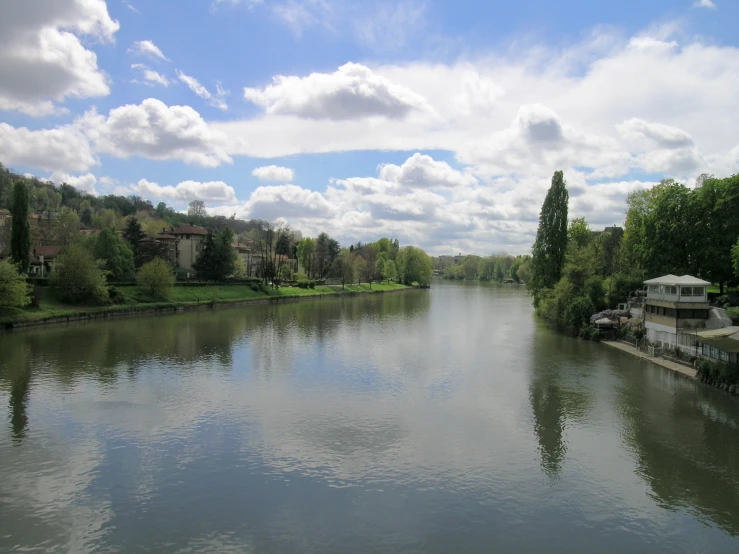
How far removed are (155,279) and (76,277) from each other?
875 centimetres

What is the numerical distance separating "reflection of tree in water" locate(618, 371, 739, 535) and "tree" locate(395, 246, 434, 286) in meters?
92.9

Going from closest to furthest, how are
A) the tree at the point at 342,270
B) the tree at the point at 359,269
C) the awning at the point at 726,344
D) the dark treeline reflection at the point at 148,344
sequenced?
the awning at the point at 726,344
the dark treeline reflection at the point at 148,344
the tree at the point at 342,270
the tree at the point at 359,269

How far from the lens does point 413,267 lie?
116 metres

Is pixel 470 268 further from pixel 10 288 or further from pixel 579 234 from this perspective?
pixel 10 288

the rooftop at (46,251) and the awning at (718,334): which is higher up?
the rooftop at (46,251)

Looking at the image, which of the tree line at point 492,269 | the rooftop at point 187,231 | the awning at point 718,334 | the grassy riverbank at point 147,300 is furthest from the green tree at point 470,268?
the awning at point 718,334

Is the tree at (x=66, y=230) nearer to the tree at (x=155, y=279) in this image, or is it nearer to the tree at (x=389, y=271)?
the tree at (x=155, y=279)

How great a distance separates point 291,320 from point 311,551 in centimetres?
3768

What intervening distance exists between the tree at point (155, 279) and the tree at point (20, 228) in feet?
33.0

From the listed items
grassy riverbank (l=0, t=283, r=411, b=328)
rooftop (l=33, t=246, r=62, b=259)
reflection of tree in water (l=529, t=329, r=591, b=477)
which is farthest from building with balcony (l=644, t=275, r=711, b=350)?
rooftop (l=33, t=246, r=62, b=259)

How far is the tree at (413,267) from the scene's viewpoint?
116m

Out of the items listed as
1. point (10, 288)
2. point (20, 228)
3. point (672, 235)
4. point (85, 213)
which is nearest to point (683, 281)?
point (672, 235)

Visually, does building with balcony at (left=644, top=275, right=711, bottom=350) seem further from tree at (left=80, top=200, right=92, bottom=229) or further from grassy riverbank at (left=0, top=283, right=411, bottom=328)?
tree at (left=80, top=200, right=92, bottom=229)

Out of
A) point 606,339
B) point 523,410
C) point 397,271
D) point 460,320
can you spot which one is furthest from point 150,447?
point 397,271
